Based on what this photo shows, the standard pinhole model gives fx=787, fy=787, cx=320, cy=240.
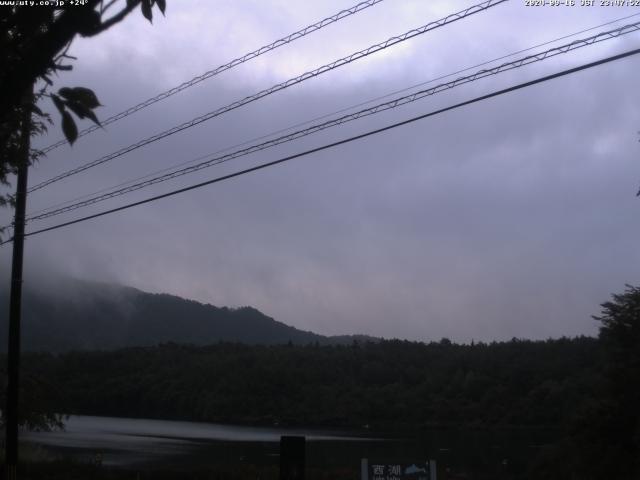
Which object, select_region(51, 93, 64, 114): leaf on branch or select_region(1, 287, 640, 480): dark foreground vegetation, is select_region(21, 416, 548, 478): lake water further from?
select_region(51, 93, 64, 114): leaf on branch

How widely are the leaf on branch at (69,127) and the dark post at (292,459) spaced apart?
8377 mm

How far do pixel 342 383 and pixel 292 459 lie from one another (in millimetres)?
78833

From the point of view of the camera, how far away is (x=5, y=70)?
439 cm

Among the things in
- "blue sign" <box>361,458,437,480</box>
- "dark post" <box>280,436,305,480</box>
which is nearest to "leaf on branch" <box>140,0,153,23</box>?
"dark post" <box>280,436,305,480</box>

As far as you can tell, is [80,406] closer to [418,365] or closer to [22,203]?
[418,365]

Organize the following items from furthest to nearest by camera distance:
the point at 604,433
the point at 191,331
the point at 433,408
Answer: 1. the point at 191,331
2. the point at 433,408
3. the point at 604,433

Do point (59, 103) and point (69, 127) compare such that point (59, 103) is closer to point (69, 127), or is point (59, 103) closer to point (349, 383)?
point (69, 127)

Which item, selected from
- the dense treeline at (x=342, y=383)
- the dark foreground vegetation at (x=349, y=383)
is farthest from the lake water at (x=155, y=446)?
the dense treeline at (x=342, y=383)

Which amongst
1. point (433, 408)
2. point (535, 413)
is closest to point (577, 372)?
point (535, 413)

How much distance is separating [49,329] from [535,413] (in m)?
89.9

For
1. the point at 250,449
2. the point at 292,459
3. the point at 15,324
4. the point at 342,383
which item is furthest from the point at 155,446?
the point at 342,383

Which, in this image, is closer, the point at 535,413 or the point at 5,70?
the point at 5,70

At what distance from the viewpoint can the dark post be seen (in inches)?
A: 473

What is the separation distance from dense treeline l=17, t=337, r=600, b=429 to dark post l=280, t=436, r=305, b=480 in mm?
52813
